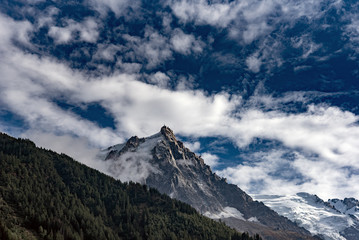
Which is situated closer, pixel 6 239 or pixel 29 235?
pixel 6 239

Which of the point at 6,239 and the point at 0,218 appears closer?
the point at 6,239

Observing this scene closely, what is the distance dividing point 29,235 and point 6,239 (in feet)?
94.6

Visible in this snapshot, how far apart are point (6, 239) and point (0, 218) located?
29.4 metres

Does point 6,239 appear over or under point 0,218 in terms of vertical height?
under

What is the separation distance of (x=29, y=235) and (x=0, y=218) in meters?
21.1

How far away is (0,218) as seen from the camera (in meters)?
196

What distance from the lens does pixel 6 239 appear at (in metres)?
172

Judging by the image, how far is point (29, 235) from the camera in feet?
655
